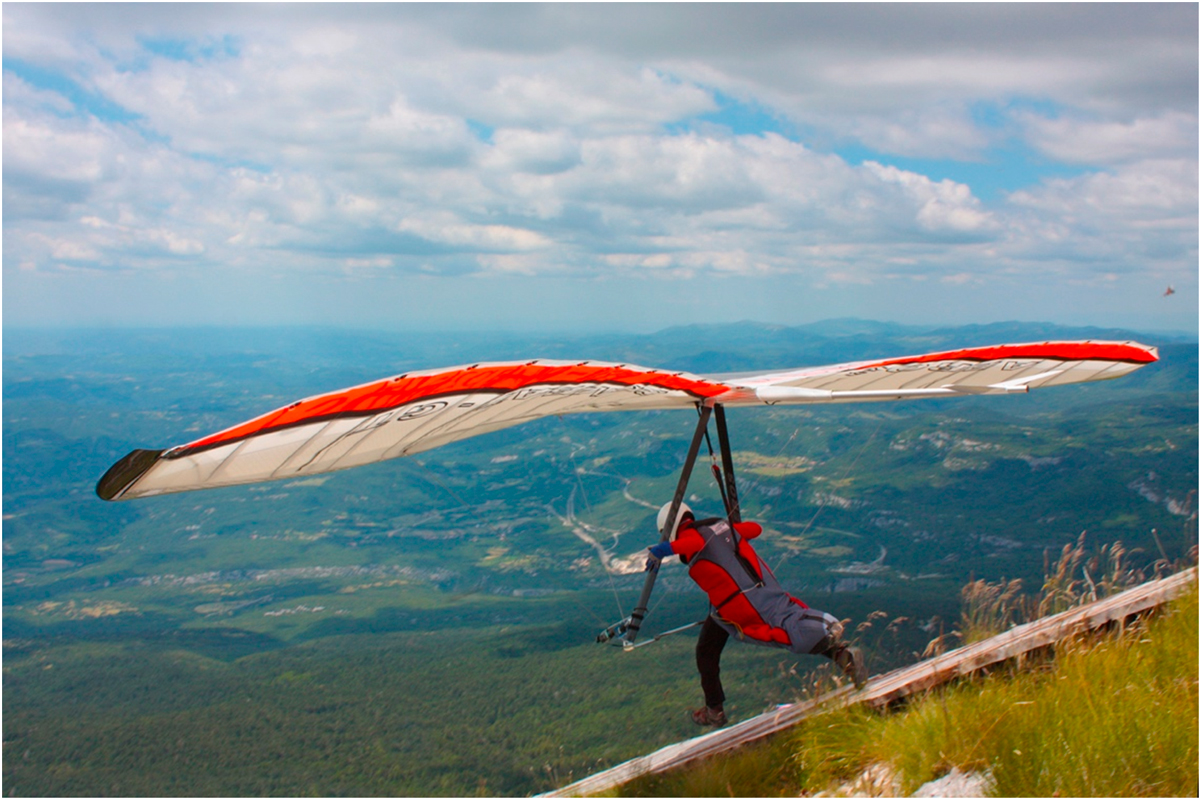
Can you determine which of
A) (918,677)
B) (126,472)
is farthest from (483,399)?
(918,677)

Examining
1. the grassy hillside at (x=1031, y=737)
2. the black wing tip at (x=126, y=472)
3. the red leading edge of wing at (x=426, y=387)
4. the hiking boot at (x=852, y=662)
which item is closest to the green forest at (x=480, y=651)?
the hiking boot at (x=852, y=662)

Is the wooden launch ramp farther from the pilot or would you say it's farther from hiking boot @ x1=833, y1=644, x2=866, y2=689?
the pilot

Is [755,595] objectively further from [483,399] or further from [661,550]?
[483,399]

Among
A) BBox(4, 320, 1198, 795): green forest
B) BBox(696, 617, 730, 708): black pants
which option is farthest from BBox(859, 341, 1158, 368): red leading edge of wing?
BBox(4, 320, 1198, 795): green forest

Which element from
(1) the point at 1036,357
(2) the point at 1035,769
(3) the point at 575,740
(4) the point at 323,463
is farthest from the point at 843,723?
(3) the point at 575,740

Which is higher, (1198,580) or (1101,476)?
(1198,580)

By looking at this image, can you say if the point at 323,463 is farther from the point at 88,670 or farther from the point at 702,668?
the point at 88,670
